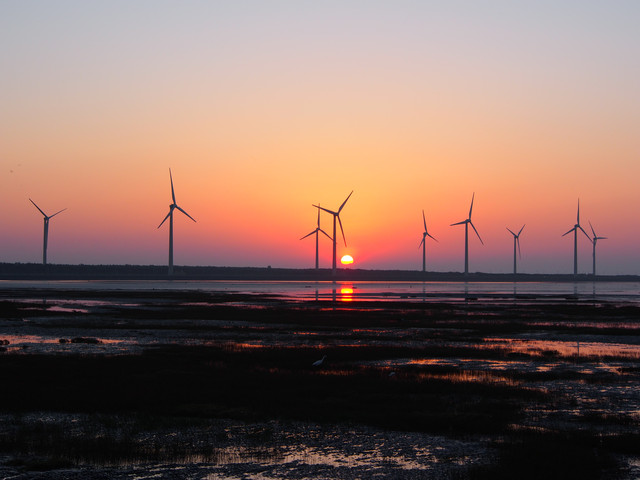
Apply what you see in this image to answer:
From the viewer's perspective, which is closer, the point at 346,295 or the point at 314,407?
the point at 314,407

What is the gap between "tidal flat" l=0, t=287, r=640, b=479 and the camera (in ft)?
51.1

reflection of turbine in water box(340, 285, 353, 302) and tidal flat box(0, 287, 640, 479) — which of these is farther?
reflection of turbine in water box(340, 285, 353, 302)

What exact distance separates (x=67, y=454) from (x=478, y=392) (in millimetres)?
13016

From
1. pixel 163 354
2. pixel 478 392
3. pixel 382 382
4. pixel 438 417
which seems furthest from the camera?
pixel 163 354

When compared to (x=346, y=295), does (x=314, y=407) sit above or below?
above

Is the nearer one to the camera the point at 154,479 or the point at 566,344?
the point at 154,479

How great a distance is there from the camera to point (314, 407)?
21.3m

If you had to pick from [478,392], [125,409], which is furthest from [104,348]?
[478,392]

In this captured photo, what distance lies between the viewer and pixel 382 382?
2556cm

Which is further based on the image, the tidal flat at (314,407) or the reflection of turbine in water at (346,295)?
the reflection of turbine in water at (346,295)

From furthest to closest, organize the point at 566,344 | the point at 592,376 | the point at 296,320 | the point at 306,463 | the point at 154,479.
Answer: the point at 296,320 → the point at 566,344 → the point at 592,376 → the point at 306,463 → the point at 154,479

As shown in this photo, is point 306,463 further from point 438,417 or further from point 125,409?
point 125,409

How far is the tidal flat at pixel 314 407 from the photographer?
15.6 metres

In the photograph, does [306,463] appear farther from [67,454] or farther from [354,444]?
[67,454]
